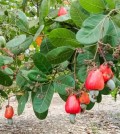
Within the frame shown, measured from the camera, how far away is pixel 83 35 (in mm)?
961

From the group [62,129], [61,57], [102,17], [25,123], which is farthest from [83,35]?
[25,123]

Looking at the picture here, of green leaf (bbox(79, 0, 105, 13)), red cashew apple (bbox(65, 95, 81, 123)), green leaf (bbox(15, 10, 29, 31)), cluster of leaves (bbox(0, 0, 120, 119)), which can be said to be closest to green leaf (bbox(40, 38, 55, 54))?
cluster of leaves (bbox(0, 0, 120, 119))

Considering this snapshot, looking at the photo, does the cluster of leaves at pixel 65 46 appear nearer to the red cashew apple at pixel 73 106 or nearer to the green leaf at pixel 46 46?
the green leaf at pixel 46 46

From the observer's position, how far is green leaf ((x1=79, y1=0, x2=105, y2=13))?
1081mm

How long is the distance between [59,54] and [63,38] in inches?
2.5

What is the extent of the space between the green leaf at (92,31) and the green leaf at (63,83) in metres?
0.25

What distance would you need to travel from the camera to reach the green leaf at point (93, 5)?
108cm

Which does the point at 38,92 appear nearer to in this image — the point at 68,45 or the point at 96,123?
the point at 68,45

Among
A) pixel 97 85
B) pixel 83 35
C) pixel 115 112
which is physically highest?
pixel 83 35

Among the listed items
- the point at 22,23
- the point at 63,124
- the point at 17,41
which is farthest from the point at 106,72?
the point at 63,124

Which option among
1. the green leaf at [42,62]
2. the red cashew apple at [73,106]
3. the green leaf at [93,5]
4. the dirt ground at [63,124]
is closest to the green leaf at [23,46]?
the green leaf at [42,62]

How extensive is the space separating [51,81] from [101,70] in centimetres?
35

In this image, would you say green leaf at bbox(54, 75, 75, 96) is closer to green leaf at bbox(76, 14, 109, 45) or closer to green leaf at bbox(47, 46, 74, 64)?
green leaf at bbox(47, 46, 74, 64)

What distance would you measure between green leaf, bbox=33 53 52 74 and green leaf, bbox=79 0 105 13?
207 mm
